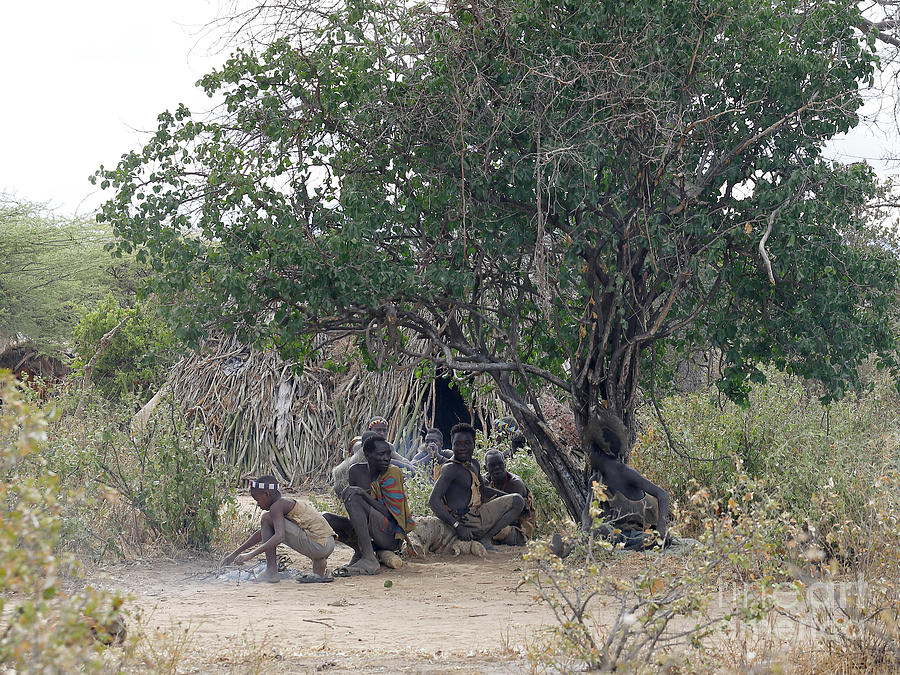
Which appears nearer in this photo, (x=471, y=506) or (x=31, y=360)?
(x=471, y=506)

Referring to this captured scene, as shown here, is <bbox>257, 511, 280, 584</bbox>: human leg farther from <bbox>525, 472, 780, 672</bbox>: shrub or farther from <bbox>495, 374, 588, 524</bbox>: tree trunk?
<bbox>525, 472, 780, 672</bbox>: shrub

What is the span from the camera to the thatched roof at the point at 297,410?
13.6 metres

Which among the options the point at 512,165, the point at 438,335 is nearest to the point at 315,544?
the point at 438,335

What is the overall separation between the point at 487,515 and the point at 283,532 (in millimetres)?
2212

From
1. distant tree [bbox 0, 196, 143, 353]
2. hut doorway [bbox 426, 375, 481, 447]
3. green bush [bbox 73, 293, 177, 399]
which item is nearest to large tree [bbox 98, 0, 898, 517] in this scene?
hut doorway [bbox 426, 375, 481, 447]

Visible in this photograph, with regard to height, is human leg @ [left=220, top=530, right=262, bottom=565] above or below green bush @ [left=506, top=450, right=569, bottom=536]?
below

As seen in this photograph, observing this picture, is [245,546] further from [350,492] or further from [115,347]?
[115,347]

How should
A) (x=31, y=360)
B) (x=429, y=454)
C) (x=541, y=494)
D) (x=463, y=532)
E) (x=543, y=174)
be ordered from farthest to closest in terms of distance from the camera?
(x=31, y=360) → (x=429, y=454) → (x=541, y=494) → (x=463, y=532) → (x=543, y=174)

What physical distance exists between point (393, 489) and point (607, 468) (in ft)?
6.13

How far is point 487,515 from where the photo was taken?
843cm

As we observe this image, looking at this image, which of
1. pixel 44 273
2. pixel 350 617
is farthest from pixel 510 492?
pixel 44 273

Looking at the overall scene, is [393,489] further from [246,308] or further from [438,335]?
[246,308]

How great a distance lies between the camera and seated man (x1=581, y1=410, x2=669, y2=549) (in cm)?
705

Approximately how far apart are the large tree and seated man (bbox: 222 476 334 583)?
47.8 inches
